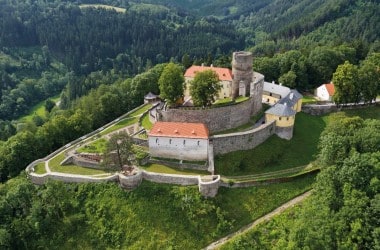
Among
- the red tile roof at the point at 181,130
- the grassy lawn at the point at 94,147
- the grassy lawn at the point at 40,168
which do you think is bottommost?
the grassy lawn at the point at 40,168

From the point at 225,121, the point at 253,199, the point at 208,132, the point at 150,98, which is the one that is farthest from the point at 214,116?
the point at 150,98

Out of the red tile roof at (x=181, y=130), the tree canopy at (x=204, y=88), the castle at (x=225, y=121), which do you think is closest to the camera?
the red tile roof at (x=181, y=130)

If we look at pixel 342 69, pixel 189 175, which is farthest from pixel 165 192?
pixel 342 69

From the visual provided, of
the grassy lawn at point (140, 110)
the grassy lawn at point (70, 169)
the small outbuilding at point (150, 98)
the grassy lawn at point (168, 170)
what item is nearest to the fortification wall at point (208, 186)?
the grassy lawn at point (168, 170)

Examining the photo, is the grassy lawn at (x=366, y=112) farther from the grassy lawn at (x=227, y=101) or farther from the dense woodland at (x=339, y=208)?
the dense woodland at (x=339, y=208)

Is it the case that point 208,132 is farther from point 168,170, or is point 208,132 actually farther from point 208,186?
point 208,186

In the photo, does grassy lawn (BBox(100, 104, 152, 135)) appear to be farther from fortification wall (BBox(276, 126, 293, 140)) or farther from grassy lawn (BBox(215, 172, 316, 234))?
fortification wall (BBox(276, 126, 293, 140))

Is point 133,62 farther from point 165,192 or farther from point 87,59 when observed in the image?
point 165,192
